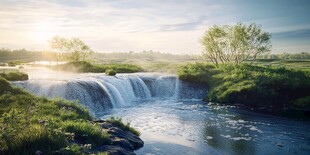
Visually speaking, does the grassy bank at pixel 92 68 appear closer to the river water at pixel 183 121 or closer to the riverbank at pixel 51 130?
the river water at pixel 183 121

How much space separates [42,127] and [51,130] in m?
0.29

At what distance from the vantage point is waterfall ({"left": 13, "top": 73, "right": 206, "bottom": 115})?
25.7 m

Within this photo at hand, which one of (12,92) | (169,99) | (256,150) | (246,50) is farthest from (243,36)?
(12,92)

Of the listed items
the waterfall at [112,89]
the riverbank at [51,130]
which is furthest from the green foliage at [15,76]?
the riverbank at [51,130]

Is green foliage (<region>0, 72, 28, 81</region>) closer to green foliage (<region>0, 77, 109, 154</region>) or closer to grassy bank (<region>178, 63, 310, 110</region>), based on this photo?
green foliage (<region>0, 77, 109, 154</region>)

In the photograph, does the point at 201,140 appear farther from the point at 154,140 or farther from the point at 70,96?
the point at 70,96

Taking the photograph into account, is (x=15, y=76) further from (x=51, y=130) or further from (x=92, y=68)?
(x=51, y=130)

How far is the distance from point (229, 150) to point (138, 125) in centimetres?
712

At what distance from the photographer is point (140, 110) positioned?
86.8 feet

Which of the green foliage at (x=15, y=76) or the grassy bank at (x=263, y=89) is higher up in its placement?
the green foliage at (x=15, y=76)

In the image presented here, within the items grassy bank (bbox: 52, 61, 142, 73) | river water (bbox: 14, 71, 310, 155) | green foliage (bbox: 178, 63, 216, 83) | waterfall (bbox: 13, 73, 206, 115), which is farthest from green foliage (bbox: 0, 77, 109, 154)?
grassy bank (bbox: 52, 61, 142, 73)

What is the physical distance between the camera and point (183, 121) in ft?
72.6

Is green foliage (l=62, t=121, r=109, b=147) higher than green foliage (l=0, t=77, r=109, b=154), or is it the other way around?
green foliage (l=0, t=77, r=109, b=154)

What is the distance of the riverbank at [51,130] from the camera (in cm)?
823
